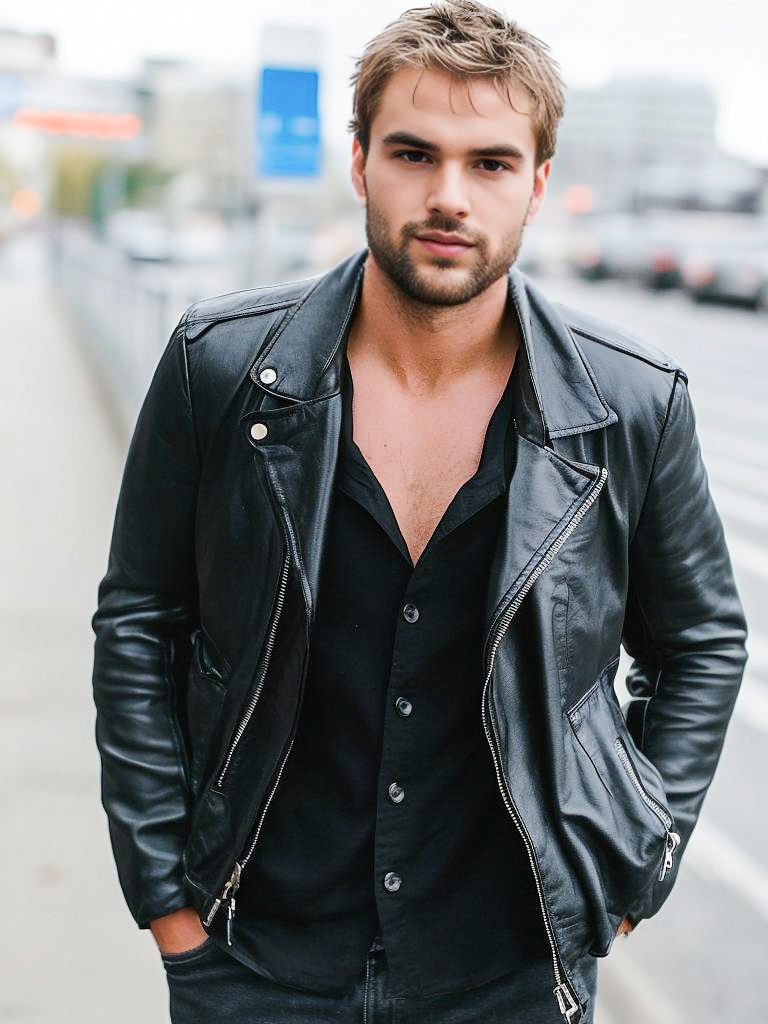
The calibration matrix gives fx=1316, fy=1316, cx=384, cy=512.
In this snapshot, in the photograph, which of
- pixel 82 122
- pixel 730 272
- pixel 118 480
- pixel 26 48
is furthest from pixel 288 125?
pixel 730 272

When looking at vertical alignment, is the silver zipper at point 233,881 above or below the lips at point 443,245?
below

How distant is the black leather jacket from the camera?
182 cm

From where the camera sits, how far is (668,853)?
6.52 ft

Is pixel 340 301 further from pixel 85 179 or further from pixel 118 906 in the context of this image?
pixel 85 179

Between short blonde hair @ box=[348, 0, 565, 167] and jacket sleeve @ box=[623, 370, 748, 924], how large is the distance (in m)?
0.44

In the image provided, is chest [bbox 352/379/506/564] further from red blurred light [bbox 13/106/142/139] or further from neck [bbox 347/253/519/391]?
red blurred light [bbox 13/106/142/139]

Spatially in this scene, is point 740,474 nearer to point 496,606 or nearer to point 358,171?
point 358,171

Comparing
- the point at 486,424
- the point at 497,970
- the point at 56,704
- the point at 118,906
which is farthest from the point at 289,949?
the point at 56,704

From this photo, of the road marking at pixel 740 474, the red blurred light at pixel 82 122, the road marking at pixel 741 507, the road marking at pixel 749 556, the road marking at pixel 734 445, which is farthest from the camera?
the red blurred light at pixel 82 122

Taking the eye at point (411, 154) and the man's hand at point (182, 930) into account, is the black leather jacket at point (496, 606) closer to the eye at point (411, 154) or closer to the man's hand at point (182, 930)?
the man's hand at point (182, 930)

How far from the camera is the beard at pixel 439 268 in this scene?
6.01 ft

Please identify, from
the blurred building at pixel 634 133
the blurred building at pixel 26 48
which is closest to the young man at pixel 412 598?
the blurred building at pixel 26 48

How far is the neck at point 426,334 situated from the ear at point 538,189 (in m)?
0.11

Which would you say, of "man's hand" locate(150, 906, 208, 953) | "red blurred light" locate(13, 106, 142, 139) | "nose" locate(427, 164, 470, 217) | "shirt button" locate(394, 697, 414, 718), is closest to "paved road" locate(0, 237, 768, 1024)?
"man's hand" locate(150, 906, 208, 953)
